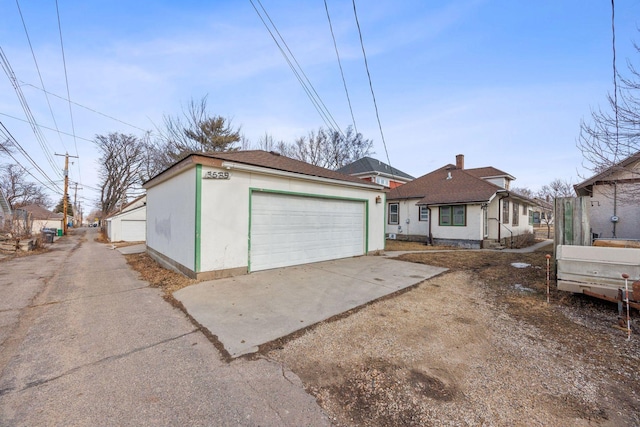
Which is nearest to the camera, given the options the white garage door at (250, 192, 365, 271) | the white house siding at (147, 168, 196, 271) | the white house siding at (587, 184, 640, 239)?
the white house siding at (147, 168, 196, 271)

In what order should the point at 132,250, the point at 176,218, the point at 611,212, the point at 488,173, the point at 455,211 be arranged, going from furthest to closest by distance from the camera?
1. the point at 488,173
2. the point at 455,211
3. the point at 132,250
4. the point at 611,212
5. the point at 176,218

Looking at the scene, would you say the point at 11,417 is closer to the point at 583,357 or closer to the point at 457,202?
the point at 583,357

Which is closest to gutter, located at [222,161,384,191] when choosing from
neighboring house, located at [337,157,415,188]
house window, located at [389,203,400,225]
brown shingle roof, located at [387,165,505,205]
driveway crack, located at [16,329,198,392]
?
driveway crack, located at [16,329,198,392]

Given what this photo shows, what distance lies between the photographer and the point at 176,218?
7219 millimetres

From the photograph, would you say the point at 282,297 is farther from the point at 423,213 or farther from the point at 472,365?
the point at 423,213

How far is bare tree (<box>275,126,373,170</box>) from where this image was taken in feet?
87.7

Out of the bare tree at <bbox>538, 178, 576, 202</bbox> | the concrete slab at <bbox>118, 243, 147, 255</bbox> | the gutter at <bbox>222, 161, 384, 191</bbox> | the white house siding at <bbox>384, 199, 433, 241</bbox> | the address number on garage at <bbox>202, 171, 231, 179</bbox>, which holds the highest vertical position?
the bare tree at <bbox>538, 178, 576, 202</bbox>

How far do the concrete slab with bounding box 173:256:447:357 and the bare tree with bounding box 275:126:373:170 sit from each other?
20.6 m

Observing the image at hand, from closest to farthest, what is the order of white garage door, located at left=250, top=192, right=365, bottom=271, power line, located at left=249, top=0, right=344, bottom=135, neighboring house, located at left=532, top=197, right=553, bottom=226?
1. power line, located at left=249, top=0, right=344, bottom=135
2. white garage door, located at left=250, top=192, right=365, bottom=271
3. neighboring house, located at left=532, top=197, right=553, bottom=226

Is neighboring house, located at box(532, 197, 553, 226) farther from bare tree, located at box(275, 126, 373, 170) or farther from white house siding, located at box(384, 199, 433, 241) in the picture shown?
bare tree, located at box(275, 126, 373, 170)

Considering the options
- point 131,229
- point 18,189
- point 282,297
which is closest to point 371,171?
point 282,297

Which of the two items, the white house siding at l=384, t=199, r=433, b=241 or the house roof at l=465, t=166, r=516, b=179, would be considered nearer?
the white house siding at l=384, t=199, r=433, b=241

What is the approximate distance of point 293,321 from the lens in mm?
3787

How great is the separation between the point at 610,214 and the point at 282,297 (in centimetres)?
1183
